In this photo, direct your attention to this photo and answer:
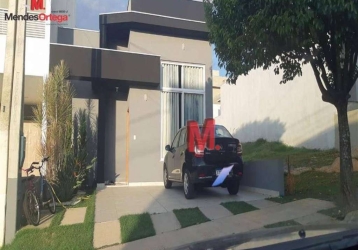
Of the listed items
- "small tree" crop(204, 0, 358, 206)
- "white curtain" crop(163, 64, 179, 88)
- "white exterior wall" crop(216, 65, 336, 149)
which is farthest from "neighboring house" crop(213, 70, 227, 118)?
"small tree" crop(204, 0, 358, 206)

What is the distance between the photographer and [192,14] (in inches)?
519

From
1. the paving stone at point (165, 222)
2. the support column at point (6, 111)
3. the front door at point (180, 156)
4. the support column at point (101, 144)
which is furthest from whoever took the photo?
the support column at point (101, 144)

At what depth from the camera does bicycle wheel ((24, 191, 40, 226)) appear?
679cm

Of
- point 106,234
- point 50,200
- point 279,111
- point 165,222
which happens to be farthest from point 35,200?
point 279,111

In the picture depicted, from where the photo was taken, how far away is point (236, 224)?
658 cm

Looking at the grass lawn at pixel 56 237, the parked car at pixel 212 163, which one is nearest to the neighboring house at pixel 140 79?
the parked car at pixel 212 163

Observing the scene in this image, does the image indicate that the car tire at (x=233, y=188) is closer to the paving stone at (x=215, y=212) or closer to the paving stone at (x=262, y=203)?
the paving stone at (x=262, y=203)

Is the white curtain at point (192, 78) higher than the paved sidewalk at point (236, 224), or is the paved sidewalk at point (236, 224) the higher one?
the white curtain at point (192, 78)

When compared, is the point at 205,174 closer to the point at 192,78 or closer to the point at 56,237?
the point at 56,237

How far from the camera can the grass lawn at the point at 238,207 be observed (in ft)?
24.6

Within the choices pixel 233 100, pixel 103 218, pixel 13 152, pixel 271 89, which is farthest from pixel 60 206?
pixel 233 100

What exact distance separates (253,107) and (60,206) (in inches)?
766

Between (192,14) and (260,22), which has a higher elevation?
(192,14)

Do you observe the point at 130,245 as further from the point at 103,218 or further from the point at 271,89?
the point at 271,89
